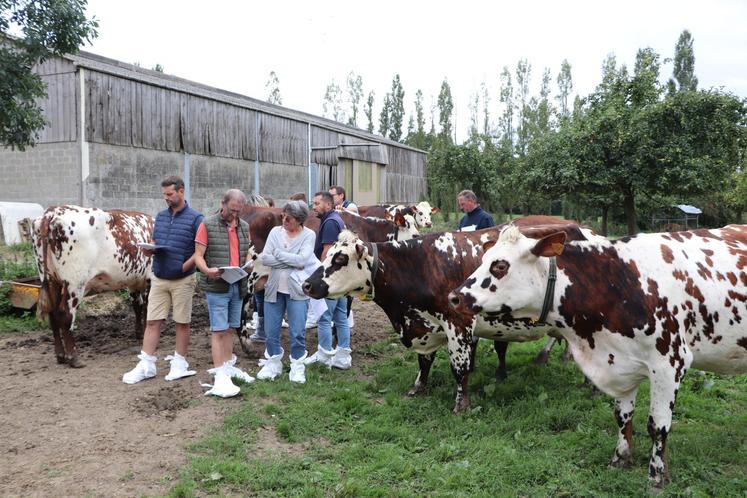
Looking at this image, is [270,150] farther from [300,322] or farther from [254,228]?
[300,322]

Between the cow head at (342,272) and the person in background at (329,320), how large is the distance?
4.19 ft

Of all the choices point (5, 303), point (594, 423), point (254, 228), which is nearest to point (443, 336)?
point (594, 423)

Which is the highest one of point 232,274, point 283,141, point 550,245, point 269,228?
point 283,141

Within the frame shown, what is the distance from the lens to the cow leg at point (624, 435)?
410 cm

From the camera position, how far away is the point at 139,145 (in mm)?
15539

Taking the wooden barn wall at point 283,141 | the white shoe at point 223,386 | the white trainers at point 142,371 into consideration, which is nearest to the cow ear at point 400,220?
the white shoe at point 223,386

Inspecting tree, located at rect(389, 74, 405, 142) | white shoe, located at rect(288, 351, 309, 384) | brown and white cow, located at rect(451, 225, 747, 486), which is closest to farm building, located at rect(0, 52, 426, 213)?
white shoe, located at rect(288, 351, 309, 384)

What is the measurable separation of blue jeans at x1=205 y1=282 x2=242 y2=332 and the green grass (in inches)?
29.1

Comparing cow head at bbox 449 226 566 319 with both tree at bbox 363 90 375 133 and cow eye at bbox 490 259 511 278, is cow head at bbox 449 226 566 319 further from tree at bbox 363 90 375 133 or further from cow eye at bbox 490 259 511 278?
tree at bbox 363 90 375 133

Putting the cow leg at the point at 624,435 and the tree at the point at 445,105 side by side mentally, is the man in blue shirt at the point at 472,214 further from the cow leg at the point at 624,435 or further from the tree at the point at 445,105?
the tree at the point at 445,105

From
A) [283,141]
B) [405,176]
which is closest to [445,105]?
[405,176]

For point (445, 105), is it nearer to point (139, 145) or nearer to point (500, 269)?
point (139, 145)

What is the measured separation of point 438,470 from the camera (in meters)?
4.09

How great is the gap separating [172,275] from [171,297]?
0.31m
